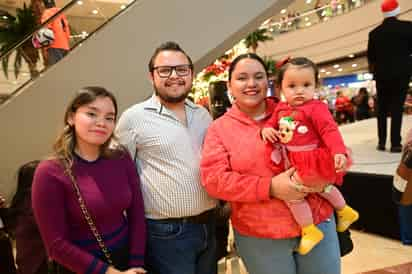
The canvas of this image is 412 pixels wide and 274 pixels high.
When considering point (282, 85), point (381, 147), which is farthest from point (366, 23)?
point (282, 85)

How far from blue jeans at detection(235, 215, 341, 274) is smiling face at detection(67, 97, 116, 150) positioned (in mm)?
759

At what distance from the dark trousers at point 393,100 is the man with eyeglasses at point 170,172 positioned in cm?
356

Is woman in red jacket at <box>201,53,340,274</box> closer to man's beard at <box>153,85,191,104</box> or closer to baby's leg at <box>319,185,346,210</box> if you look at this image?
baby's leg at <box>319,185,346,210</box>

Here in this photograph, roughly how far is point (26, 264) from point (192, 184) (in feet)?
3.87

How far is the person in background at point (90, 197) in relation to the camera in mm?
1403

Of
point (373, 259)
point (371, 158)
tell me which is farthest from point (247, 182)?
point (371, 158)

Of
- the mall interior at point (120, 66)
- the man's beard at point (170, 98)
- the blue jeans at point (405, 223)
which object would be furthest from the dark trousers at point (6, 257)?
the blue jeans at point (405, 223)

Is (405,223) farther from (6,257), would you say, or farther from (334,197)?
(6,257)

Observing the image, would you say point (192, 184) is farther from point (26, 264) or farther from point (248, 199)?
point (26, 264)

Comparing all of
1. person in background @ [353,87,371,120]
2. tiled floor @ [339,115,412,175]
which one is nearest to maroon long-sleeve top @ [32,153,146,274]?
tiled floor @ [339,115,412,175]

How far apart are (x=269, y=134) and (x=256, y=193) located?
0.24m

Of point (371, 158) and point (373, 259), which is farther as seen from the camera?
point (371, 158)

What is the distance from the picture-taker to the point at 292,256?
150 cm

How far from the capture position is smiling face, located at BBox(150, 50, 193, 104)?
1661 mm
